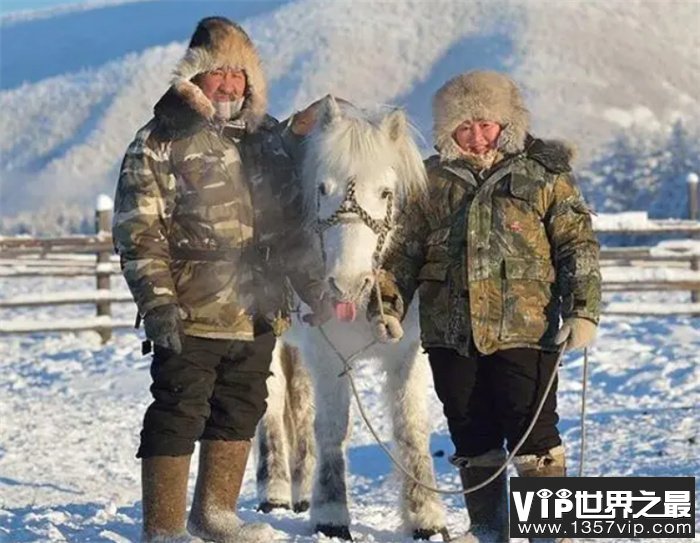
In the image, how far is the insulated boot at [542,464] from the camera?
152 inches

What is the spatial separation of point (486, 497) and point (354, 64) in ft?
298

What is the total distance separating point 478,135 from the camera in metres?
4.00

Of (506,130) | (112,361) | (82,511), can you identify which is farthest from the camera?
(112,361)

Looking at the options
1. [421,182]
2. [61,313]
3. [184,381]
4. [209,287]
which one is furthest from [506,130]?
[61,313]

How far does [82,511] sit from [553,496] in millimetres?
2168

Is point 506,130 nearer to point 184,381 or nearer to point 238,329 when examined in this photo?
point 238,329

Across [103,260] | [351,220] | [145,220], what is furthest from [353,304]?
[103,260]

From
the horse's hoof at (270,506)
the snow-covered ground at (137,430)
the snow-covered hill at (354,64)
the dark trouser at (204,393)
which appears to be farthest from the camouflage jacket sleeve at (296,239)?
the snow-covered hill at (354,64)

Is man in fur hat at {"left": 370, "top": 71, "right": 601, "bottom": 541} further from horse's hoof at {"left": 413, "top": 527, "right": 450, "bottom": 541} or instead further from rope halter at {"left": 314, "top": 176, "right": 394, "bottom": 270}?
horse's hoof at {"left": 413, "top": 527, "right": 450, "bottom": 541}

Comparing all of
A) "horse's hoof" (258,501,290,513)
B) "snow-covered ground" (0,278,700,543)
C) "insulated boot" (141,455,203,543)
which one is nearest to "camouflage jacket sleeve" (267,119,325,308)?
"insulated boot" (141,455,203,543)

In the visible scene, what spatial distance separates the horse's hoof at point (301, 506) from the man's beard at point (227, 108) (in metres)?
2.20

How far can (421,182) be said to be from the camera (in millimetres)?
4121

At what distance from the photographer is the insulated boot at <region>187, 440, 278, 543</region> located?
3.87 m

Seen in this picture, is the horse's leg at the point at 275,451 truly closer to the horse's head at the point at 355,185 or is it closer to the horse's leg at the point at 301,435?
the horse's leg at the point at 301,435
